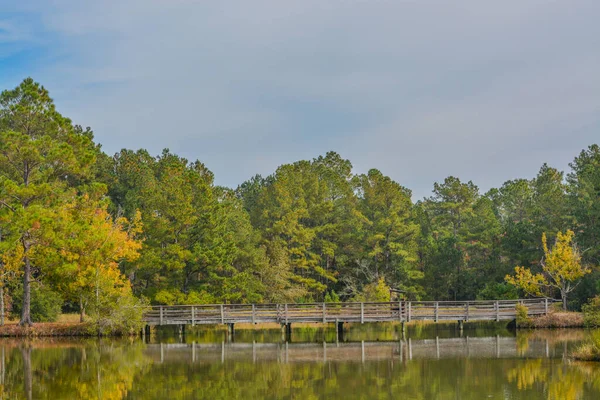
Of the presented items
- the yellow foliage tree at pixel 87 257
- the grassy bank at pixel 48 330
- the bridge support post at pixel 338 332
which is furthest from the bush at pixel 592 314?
the grassy bank at pixel 48 330

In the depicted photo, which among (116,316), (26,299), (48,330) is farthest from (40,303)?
(116,316)

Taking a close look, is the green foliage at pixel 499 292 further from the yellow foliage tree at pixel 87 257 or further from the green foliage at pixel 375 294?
the yellow foliage tree at pixel 87 257

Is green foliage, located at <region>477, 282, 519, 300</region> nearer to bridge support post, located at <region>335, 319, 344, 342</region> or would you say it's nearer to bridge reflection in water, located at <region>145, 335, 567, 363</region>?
bridge reflection in water, located at <region>145, 335, 567, 363</region>

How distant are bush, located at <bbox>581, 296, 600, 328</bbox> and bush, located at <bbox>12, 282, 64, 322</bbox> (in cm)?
3267

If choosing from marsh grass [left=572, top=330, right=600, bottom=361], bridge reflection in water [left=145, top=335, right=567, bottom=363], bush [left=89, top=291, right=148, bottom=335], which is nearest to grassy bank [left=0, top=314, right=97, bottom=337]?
bush [left=89, top=291, right=148, bottom=335]

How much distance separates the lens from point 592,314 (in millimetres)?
40688

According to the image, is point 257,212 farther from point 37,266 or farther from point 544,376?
point 544,376

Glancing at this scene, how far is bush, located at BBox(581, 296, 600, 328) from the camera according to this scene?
132 feet

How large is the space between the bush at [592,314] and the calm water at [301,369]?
14.6 ft

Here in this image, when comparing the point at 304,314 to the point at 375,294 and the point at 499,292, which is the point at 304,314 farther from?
the point at 499,292

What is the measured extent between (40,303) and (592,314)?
33771 mm

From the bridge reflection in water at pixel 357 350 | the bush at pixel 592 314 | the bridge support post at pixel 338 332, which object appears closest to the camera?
the bridge reflection in water at pixel 357 350

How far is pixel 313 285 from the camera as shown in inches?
2249

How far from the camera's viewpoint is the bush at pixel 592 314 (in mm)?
40375
